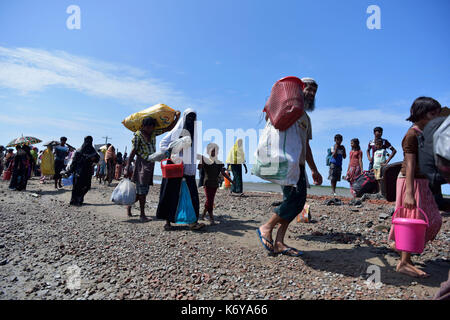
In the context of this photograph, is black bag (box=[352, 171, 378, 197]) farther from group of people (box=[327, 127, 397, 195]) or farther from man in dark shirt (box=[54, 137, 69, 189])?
man in dark shirt (box=[54, 137, 69, 189])

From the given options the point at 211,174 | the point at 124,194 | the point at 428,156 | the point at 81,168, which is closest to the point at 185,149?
the point at 211,174

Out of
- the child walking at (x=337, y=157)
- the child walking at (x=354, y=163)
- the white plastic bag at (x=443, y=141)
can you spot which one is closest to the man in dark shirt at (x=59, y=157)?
the child walking at (x=337, y=157)

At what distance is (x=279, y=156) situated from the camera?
323cm

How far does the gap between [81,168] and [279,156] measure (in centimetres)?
687

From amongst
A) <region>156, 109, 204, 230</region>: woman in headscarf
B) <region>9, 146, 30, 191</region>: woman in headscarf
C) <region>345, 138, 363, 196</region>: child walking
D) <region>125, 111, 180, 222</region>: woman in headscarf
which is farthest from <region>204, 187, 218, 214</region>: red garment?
<region>9, 146, 30, 191</region>: woman in headscarf

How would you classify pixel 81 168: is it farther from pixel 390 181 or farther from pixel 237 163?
pixel 390 181

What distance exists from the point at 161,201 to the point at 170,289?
231 centimetres

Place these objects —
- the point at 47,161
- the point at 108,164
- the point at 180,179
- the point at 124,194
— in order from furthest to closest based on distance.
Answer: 1. the point at 108,164
2. the point at 47,161
3. the point at 124,194
4. the point at 180,179

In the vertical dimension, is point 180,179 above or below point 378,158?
below

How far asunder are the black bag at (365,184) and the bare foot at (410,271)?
613 centimetres

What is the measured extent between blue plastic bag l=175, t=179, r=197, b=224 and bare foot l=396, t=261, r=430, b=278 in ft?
10.0

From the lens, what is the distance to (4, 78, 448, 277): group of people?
2859 mm
